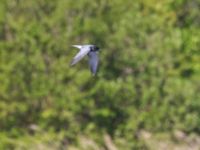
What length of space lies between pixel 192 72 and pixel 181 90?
3581 mm

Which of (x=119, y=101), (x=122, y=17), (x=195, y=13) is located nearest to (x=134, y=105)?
(x=119, y=101)

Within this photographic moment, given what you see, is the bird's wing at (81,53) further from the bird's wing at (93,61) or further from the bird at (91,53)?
the bird's wing at (93,61)

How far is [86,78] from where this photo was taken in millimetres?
19828

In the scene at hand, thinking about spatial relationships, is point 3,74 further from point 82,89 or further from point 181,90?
point 181,90

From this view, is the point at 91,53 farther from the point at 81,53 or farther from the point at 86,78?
the point at 86,78

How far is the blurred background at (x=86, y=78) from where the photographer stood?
19891mm

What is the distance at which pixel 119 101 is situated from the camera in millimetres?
20734

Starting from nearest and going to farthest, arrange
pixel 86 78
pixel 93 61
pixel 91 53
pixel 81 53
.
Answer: pixel 81 53
pixel 93 61
pixel 91 53
pixel 86 78

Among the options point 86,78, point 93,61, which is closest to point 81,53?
point 93,61

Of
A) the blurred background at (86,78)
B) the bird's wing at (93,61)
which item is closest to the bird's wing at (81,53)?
the bird's wing at (93,61)

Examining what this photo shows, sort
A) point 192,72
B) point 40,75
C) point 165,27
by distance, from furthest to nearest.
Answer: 1. point 192,72
2. point 165,27
3. point 40,75

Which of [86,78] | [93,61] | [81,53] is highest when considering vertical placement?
[81,53]

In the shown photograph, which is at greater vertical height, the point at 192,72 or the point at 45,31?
the point at 45,31

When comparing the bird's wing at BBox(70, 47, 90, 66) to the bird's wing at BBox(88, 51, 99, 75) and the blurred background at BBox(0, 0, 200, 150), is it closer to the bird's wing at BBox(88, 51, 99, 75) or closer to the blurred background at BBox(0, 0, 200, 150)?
the bird's wing at BBox(88, 51, 99, 75)
